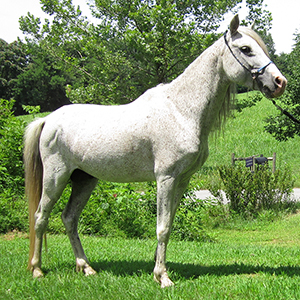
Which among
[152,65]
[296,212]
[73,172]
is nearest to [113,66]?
[152,65]

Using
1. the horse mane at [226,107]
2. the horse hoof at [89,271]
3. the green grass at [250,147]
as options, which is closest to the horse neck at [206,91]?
the horse mane at [226,107]

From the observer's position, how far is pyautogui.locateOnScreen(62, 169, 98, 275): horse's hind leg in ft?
13.9

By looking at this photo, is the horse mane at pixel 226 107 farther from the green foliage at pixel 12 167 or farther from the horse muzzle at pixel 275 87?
the green foliage at pixel 12 167

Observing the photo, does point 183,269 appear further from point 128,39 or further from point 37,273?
point 128,39

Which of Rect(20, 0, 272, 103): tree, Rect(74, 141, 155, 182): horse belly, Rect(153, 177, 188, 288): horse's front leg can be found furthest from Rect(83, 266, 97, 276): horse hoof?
Rect(20, 0, 272, 103): tree

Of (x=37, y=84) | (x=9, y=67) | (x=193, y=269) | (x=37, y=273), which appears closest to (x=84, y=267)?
(x=37, y=273)

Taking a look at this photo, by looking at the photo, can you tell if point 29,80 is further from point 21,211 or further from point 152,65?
point 21,211

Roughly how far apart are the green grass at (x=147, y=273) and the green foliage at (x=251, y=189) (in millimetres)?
4336

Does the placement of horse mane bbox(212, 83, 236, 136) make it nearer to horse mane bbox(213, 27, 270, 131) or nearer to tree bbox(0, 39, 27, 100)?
horse mane bbox(213, 27, 270, 131)

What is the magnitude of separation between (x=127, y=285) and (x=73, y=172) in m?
1.62

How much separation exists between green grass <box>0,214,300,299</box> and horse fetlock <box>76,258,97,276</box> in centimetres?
9

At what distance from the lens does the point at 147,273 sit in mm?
3963

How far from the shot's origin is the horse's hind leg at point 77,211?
4223 millimetres

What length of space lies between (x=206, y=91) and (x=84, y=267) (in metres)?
2.43
